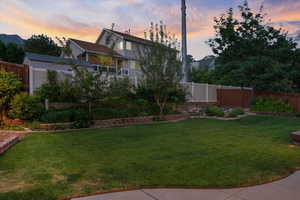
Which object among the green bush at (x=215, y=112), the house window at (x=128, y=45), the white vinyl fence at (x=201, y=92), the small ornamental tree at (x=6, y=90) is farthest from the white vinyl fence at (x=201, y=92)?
Result: the house window at (x=128, y=45)

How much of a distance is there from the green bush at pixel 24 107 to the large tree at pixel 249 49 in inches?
521

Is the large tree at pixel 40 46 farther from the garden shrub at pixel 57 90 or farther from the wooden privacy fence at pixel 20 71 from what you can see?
the garden shrub at pixel 57 90

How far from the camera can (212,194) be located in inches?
102

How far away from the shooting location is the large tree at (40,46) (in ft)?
118

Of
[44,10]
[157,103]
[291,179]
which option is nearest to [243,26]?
[157,103]

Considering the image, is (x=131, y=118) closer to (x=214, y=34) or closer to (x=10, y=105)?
(x=10, y=105)

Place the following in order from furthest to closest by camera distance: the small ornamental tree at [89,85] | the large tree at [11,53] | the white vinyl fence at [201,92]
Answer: the large tree at [11,53]
the white vinyl fence at [201,92]
the small ornamental tree at [89,85]

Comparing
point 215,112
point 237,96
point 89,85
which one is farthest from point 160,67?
point 237,96

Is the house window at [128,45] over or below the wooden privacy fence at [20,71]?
over

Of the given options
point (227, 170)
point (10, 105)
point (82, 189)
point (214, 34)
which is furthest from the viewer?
point (214, 34)

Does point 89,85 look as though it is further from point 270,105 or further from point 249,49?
point 249,49

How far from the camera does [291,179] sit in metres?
3.12

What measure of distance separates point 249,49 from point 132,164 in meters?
16.3

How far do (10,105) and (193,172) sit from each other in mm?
6925
